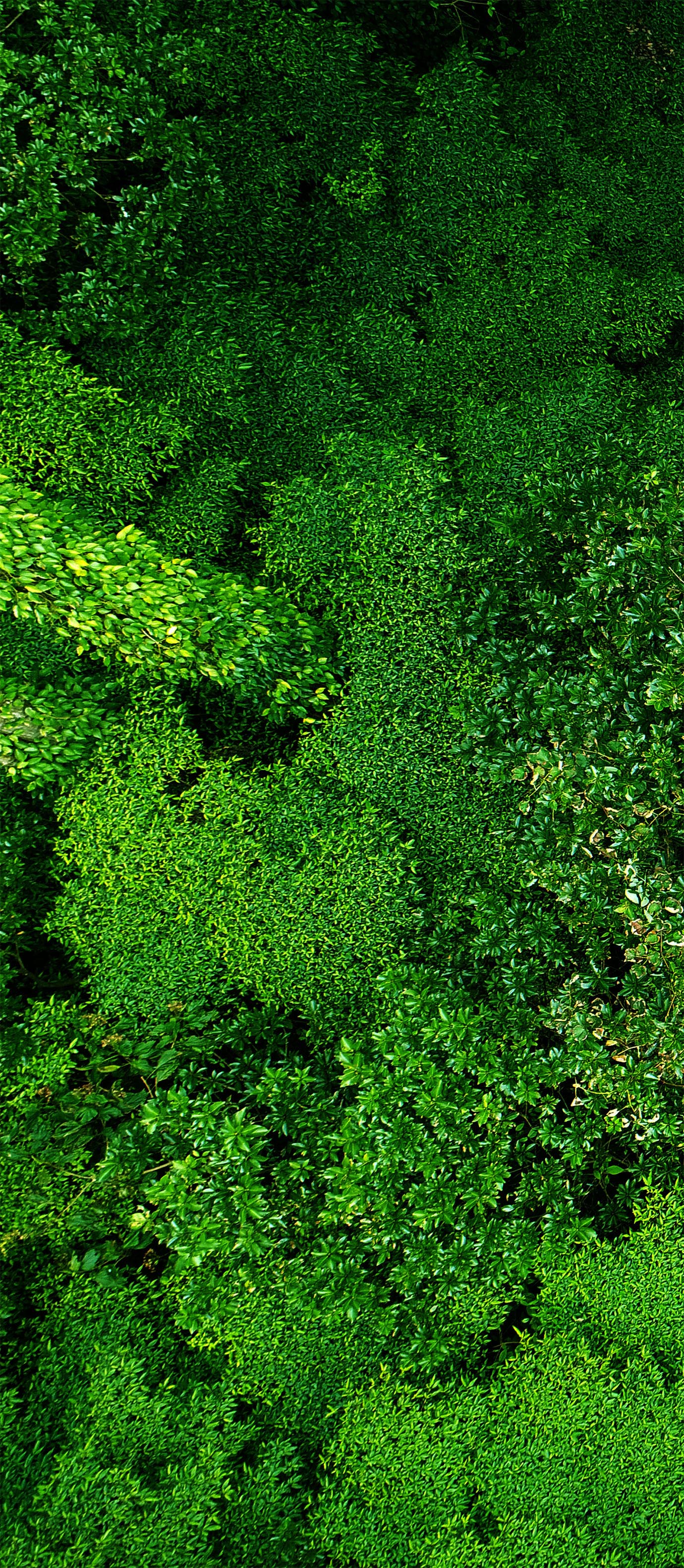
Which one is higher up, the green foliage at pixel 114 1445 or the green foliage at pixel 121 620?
the green foliage at pixel 121 620

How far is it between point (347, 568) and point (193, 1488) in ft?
12.5

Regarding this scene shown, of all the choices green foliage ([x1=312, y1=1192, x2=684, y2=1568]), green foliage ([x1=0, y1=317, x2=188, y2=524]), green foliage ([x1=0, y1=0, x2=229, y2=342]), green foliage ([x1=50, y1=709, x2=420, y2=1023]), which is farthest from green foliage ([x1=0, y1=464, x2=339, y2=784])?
green foliage ([x1=312, y1=1192, x2=684, y2=1568])

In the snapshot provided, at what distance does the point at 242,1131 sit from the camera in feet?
11.7

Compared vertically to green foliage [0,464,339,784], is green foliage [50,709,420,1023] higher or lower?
lower

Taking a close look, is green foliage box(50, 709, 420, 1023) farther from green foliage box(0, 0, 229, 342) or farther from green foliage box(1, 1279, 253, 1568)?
green foliage box(0, 0, 229, 342)

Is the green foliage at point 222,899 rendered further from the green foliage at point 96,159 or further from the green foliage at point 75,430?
the green foliage at point 96,159

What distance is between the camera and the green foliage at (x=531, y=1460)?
11.3 ft

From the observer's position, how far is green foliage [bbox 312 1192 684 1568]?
11.3ft

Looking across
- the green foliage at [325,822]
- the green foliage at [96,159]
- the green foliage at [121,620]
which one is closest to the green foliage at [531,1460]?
the green foliage at [325,822]

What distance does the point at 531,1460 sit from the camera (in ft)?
11.6

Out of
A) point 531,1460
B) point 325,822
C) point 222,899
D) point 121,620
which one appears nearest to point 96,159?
point 121,620

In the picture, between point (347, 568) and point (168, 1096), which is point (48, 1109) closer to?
point (168, 1096)

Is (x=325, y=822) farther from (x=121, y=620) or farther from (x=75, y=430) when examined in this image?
(x=75, y=430)

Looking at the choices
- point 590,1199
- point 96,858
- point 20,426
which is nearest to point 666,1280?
point 590,1199
